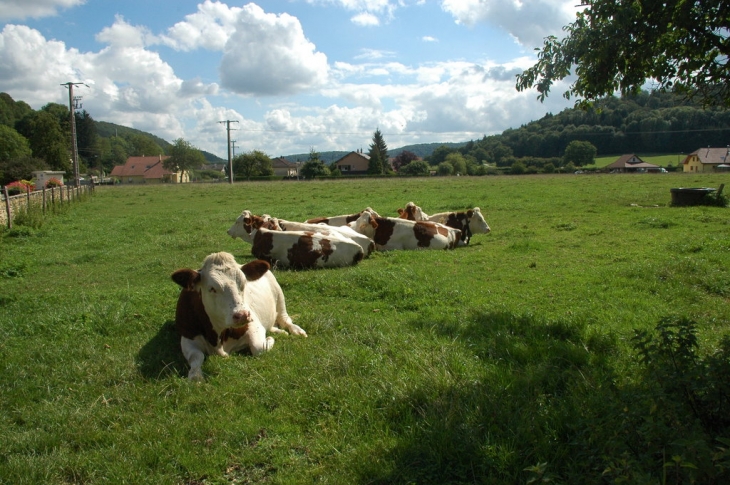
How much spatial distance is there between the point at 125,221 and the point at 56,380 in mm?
18806

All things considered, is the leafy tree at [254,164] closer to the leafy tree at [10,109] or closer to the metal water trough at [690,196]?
the leafy tree at [10,109]

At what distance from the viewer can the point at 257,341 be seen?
5.85m

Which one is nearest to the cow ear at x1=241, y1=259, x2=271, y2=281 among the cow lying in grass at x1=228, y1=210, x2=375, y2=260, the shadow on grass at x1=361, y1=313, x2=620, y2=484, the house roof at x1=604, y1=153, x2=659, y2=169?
the shadow on grass at x1=361, y1=313, x2=620, y2=484

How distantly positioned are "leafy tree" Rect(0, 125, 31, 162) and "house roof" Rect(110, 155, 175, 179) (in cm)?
3821

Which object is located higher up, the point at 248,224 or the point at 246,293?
the point at 248,224

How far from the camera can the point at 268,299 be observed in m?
6.61

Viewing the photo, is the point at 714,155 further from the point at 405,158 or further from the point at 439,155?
the point at 439,155

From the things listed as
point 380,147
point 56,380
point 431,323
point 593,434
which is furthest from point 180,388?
point 380,147

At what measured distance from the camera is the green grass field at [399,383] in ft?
10.9

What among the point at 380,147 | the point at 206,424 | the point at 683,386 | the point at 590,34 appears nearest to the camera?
the point at 683,386

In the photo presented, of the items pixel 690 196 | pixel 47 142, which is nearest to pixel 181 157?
pixel 47 142

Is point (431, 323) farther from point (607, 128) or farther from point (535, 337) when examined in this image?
point (607, 128)

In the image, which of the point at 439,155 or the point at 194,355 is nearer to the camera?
the point at 194,355

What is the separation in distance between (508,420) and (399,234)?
9.99 meters
